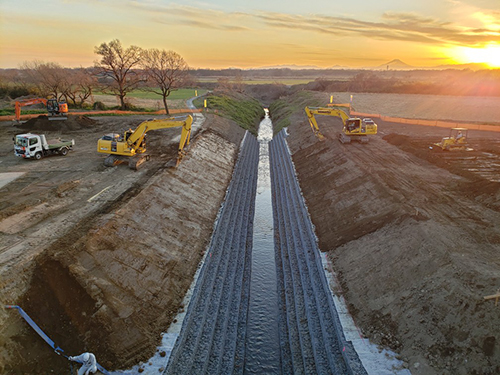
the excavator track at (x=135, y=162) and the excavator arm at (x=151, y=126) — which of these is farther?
the excavator track at (x=135, y=162)

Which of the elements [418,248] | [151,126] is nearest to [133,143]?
[151,126]

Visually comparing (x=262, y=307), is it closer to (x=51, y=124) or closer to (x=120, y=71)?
(x=51, y=124)

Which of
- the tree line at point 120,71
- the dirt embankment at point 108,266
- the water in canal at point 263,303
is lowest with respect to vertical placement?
the water in canal at point 263,303

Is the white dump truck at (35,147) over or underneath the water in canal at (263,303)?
over

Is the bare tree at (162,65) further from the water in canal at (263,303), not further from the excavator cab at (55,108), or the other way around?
the water in canal at (263,303)

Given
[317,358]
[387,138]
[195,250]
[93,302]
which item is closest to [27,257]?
[93,302]

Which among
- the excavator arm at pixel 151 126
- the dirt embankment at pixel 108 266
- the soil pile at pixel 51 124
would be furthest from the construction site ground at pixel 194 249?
the soil pile at pixel 51 124
